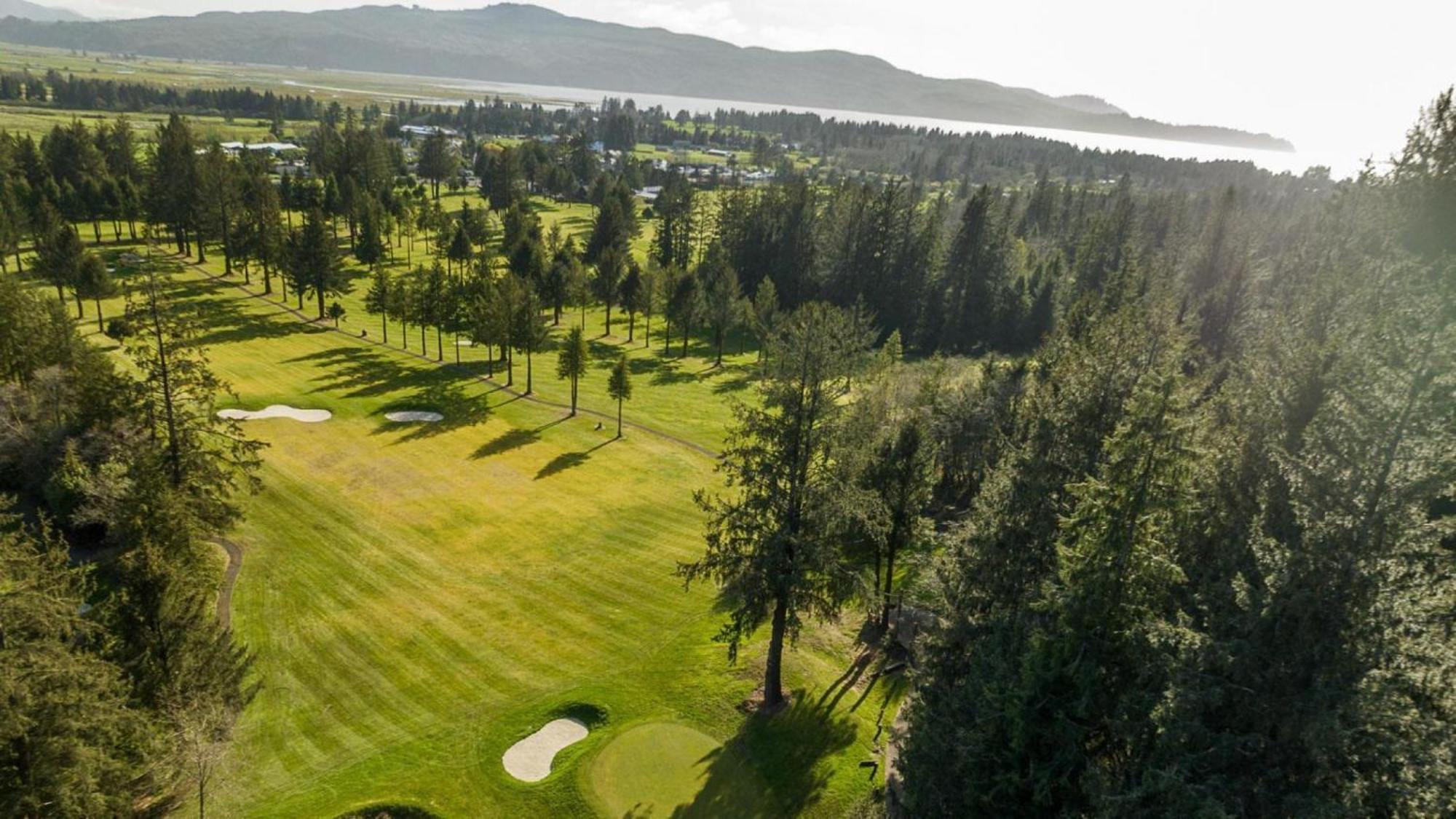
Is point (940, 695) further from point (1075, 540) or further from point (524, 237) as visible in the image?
point (524, 237)

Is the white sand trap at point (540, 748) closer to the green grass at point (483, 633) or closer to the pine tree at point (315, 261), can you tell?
the green grass at point (483, 633)

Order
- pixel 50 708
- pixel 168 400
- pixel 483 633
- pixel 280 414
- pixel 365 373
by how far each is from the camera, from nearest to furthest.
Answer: pixel 50 708, pixel 168 400, pixel 483 633, pixel 280 414, pixel 365 373

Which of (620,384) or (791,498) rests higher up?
(791,498)

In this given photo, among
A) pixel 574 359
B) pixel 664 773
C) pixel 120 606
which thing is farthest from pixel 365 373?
pixel 664 773

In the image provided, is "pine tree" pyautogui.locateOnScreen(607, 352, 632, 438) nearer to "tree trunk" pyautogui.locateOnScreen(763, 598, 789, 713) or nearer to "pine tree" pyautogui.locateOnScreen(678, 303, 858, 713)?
"pine tree" pyautogui.locateOnScreen(678, 303, 858, 713)

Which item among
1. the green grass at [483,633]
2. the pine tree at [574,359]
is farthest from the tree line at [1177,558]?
the pine tree at [574,359]

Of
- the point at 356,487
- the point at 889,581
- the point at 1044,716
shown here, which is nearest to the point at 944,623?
the point at 1044,716

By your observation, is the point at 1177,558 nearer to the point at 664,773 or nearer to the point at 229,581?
the point at 664,773
